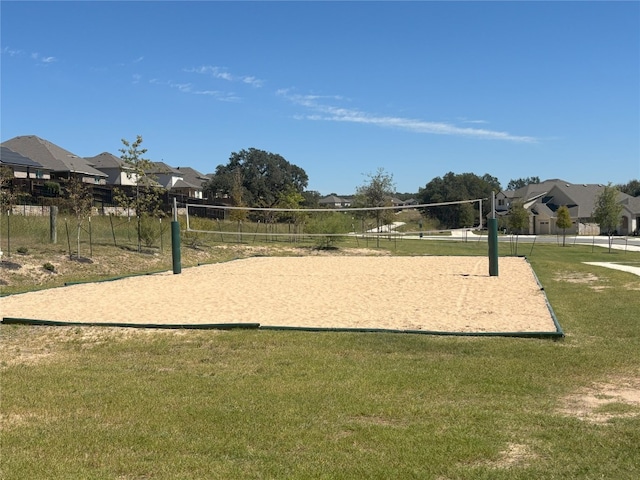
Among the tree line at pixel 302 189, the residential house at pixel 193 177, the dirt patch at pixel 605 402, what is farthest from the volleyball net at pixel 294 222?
the residential house at pixel 193 177

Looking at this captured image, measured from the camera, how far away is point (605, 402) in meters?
4.31

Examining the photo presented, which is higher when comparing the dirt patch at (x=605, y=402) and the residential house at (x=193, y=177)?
the residential house at (x=193, y=177)

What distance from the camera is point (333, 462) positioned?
3150 mm

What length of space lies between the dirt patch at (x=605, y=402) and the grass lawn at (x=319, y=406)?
2 cm

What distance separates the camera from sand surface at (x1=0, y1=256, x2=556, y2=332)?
8.10 metres

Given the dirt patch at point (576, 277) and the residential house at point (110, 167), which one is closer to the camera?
the dirt patch at point (576, 277)

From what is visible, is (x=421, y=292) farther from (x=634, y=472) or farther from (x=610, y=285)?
(x=634, y=472)

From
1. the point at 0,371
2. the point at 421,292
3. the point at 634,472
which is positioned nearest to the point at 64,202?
the point at 421,292

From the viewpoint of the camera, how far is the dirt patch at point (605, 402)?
157 inches

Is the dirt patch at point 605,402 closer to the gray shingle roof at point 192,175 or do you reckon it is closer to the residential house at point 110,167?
the residential house at point 110,167

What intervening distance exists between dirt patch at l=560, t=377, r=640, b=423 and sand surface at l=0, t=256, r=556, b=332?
2.35 metres

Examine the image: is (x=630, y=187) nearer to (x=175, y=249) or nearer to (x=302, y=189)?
(x=302, y=189)

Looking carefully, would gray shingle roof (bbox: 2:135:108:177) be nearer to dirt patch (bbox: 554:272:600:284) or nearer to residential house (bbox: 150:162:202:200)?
residential house (bbox: 150:162:202:200)

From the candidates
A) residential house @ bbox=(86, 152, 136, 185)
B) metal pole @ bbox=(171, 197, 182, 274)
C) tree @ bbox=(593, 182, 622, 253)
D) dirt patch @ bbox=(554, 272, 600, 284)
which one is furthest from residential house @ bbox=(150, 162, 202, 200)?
dirt patch @ bbox=(554, 272, 600, 284)
